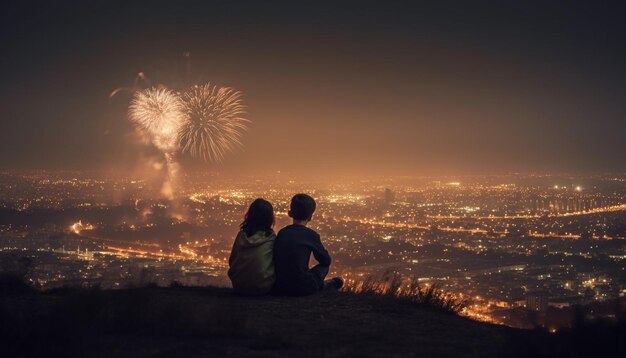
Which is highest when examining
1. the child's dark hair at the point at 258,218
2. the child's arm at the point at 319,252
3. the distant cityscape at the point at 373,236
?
the child's dark hair at the point at 258,218

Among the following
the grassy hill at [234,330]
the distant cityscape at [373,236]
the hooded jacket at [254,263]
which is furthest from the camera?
the distant cityscape at [373,236]

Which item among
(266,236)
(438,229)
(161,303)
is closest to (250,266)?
(266,236)

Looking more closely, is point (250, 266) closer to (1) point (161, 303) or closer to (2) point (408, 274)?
(1) point (161, 303)

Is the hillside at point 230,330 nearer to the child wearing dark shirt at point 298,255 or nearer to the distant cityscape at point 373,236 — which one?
the child wearing dark shirt at point 298,255

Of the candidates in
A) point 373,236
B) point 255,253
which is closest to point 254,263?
point 255,253

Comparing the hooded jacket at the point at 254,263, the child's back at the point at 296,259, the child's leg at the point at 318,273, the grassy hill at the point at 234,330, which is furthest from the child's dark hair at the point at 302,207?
the grassy hill at the point at 234,330

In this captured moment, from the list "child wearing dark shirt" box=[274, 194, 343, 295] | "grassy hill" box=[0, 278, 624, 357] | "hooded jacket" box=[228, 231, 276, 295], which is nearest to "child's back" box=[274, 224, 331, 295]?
"child wearing dark shirt" box=[274, 194, 343, 295]

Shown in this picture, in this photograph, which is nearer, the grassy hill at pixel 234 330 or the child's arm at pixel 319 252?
the grassy hill at pixel 234 330

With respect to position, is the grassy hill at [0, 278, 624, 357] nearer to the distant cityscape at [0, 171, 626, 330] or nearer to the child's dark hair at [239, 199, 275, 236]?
the child's dark hair at [239, 199, 275, 236]
